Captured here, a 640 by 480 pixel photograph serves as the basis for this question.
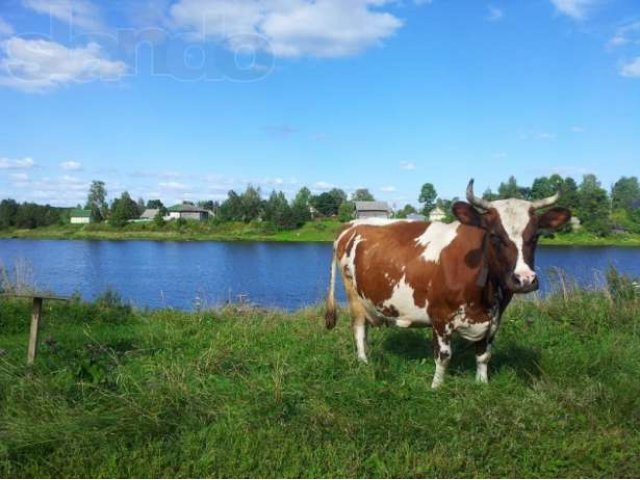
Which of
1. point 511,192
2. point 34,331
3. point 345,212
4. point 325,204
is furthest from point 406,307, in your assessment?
point 325,204

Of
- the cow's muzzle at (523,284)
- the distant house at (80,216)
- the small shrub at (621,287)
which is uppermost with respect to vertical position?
the distant house at (80,216)

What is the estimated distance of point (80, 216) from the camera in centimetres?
11350

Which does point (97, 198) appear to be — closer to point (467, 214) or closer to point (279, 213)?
point (279, 213)

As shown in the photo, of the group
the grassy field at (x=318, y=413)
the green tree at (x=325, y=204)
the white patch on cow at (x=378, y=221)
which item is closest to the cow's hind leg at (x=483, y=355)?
the grassy field at (x=318, y=413)

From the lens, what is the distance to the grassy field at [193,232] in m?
84.3

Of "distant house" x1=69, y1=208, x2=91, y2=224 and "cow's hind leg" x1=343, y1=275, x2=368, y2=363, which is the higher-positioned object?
"distant house" x1=69, y1=208, x2=91, y2=224

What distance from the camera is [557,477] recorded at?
12.9 feet

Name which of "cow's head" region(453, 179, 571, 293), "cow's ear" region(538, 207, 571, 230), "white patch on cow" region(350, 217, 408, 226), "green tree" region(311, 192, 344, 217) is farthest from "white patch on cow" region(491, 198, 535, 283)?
"green tree" region(311, 192, 344, 217)

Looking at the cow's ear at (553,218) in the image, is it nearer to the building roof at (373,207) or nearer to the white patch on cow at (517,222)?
the white patch on cow at (517,222)

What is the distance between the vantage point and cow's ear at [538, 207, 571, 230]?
17.5 feet

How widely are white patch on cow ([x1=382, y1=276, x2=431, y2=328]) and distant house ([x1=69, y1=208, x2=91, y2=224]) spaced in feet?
375

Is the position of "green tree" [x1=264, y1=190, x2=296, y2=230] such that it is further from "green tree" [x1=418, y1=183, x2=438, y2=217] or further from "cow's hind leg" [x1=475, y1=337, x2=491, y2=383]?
"cow's hind leg" [x1=475, y1=337, x2=491, y2=383]

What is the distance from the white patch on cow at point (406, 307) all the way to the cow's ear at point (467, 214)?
1058 millimetres

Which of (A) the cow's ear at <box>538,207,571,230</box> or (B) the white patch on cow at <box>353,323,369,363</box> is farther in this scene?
(B) the white patch on cow at <box>353,323,369,363</box>
